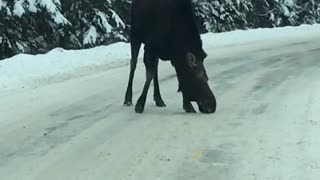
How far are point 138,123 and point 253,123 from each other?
4.86 feet

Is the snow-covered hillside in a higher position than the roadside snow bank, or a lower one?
higher

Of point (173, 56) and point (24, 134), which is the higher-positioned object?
point (173, 56)

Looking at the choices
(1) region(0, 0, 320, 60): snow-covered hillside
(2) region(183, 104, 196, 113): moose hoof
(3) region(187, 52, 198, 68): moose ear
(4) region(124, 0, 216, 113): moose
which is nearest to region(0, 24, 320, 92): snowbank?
(1) region(0, 0, 320, 60): snow-covered hillside

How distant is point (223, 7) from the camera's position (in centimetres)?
2867

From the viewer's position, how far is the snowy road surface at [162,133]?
6449 mm

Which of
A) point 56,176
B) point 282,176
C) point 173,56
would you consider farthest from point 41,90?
point 282,176

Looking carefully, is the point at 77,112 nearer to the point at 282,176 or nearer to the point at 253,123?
the point at 253,123

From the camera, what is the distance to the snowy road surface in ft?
21.2

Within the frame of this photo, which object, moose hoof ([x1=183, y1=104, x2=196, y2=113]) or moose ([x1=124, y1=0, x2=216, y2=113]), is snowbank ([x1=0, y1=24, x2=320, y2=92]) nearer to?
moose ([x1=124, y1=0, x2=216, y2=113])

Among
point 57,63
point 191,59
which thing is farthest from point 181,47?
point 57,63

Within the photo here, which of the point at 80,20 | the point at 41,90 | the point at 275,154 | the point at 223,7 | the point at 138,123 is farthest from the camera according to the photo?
the point at 223,7

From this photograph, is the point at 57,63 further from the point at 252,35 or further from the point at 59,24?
the point at 252,35

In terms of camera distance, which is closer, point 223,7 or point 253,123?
point 253,123

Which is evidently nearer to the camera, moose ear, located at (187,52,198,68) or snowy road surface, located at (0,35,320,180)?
snowy road surface, located at (0,35,320,180)
